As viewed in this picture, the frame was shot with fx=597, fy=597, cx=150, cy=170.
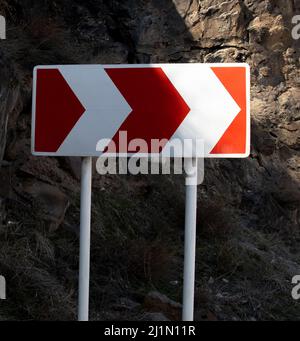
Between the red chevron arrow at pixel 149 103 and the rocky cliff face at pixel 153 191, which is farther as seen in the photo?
the rocky cliff face at pixel 153 191

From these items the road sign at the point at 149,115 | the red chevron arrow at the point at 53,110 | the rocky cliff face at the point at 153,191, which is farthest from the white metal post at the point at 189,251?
the rocky cliff face at the point at 153,191

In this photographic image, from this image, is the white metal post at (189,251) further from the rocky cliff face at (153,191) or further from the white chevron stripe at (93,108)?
the rocky cliff face at (153,191)

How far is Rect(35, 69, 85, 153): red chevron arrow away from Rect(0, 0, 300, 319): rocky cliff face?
1.83 meters

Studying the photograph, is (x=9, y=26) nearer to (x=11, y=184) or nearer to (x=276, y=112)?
(x=11, y=184)

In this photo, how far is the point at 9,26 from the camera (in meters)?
6.73

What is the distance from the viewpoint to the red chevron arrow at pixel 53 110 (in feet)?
10.7

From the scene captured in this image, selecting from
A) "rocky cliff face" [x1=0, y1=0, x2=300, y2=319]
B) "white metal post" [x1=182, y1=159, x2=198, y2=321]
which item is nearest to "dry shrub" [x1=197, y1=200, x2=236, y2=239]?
"rocky cliff face" [x1=0, y1=0, x2=300, y2=319]

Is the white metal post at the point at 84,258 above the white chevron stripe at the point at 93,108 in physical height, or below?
below

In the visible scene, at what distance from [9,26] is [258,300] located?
13.2ft

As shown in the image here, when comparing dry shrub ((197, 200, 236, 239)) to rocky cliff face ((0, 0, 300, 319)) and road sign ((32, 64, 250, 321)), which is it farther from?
road sign ((32, 64, 250, 321))

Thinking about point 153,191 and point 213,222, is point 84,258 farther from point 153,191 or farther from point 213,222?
point 153,191

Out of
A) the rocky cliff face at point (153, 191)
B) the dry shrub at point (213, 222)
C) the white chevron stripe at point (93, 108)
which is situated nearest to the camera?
the white chevron stripe at point (93, 108)

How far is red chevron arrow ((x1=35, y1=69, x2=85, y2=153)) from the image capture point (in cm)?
327

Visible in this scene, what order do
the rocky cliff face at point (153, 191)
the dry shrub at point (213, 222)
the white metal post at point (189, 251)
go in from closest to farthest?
1. the white metal post at point (189, 251)
2. the rocky cliff face at point (153, 191)
3. the dry shrub at point (213, 222)
